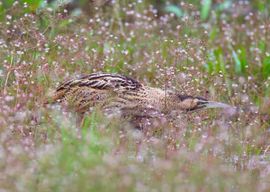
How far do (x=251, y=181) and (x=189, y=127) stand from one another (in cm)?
151

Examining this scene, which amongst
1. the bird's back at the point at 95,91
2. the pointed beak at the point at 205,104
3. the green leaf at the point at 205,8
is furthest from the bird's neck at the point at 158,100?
the green leaf at the point at 205,8

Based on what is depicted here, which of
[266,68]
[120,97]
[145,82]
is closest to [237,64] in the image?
[266,68]

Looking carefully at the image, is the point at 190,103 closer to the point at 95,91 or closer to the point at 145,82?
the point at 95,91

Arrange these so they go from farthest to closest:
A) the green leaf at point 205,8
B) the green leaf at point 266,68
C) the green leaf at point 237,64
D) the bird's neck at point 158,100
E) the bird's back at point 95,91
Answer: the green leaf at point 205,8, the green leaf at point 237,64, the green leaf at point 266,68, the bird's neck at point 158,100, the bird's back at point 95,91

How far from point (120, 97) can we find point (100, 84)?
0.62 feet

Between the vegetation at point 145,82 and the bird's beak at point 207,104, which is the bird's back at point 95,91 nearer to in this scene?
the vegetation at point 145,82

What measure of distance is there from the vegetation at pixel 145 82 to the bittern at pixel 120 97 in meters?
0.13

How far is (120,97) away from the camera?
7559 millimetres

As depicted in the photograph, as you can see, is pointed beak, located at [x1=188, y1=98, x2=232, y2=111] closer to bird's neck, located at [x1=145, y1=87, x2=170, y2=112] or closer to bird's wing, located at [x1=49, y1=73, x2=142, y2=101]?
bird's neck, located at [x1=145, y1=87, x2=170, y2=112]

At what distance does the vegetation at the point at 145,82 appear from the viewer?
532cm

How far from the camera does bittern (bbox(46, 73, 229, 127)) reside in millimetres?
7508

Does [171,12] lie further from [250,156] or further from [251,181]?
[251,181]

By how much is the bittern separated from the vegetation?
0.13m

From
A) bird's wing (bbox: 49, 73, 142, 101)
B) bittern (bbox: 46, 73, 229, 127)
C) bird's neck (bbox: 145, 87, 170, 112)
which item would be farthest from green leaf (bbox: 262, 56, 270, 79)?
bird's wing (bbox: 49, 73, 142, 101)
